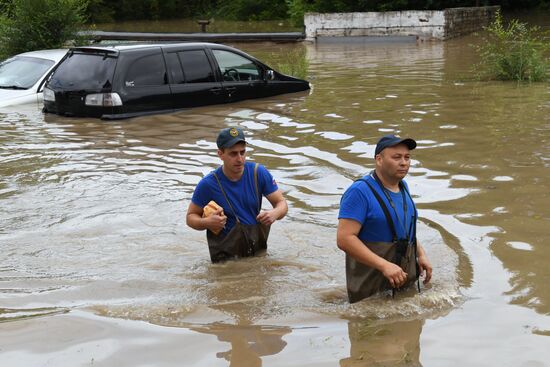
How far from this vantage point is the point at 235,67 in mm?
14570

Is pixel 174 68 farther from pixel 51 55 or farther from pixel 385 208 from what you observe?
pixel 385 208

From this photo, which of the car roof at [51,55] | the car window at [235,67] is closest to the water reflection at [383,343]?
the car window at [235,67]

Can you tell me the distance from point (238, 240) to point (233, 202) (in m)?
0.32

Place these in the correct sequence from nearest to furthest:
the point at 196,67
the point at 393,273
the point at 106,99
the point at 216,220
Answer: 1. the point at 393,273
2. the point at 216,220
3. the point at 106,99
4. the point at 196,67

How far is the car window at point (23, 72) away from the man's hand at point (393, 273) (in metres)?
10.4

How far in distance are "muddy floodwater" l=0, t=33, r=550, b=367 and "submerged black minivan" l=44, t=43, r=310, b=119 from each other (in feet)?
0.98

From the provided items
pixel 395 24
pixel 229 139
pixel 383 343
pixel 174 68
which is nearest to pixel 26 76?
pixel 174 68

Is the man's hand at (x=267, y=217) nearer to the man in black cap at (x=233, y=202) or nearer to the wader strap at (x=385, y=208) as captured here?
the man in black cap at (x=233, y=202)

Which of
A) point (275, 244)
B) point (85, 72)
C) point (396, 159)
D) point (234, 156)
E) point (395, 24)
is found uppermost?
point (395, 24)

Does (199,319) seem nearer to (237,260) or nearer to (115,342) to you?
(115,342)

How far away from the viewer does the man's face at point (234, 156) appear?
6.14 m

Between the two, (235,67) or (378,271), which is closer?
(378,271)

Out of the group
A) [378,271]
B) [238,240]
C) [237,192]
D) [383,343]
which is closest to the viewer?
[383,343]

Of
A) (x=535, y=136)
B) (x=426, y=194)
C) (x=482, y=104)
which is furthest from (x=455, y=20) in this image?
(x=426, y=194)
